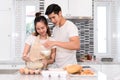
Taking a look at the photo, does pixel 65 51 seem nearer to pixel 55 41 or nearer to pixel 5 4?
pixel 55 41

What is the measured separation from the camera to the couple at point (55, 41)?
265 centimetres

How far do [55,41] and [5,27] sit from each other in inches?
110

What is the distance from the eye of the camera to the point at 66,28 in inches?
109

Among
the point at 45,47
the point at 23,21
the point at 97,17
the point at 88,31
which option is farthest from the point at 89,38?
the point at 45,47

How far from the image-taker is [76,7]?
190 inches

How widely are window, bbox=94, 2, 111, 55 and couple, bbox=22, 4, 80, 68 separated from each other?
8.59 ft

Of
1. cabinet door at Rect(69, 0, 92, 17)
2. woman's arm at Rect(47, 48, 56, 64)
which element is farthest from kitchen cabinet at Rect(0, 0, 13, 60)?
woman's arm at Rect(47, 48, 56, 64)

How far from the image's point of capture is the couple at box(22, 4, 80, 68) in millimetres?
2648

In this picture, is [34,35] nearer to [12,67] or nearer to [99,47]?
[12,67]

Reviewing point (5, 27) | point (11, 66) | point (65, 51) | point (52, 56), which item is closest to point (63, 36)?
point (65, 51)

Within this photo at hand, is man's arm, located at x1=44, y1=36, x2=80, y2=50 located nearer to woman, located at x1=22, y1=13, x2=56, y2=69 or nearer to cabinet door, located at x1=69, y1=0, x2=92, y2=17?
woman, located at x1=22, y1=13, x2=56, y2=69

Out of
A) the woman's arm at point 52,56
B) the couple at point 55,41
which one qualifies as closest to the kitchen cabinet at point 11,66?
the couple at point 55,41

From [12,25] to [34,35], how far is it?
101 inches

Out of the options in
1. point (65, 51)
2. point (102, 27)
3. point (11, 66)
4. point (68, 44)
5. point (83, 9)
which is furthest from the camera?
point (102, 27)
